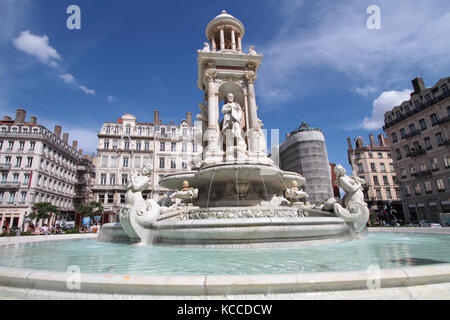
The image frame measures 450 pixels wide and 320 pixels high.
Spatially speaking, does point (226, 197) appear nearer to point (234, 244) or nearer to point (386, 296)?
point (234, 244)

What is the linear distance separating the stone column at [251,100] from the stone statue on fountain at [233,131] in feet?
4.85

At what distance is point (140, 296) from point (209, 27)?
18.1 meters

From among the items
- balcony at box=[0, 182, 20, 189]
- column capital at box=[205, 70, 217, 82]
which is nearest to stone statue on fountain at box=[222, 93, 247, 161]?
column capital at box=[205, 70, 217, 82]

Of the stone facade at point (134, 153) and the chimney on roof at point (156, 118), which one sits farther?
the chimney on roof at point (156, 118)

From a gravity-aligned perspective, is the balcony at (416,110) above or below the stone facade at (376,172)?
above

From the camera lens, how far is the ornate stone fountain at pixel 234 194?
561 cm

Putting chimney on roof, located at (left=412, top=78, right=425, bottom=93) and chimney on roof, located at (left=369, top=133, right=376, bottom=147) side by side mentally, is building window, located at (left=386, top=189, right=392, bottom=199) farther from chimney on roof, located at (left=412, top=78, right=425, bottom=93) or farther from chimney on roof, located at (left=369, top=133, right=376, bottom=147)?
chimney on roof, located at (left=412, top=78, right=425, bottom=93)

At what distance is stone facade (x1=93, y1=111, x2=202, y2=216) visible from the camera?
4331cm

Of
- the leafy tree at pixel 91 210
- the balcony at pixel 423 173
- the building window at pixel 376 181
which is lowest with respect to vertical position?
the leafy tree at pixel 91 210

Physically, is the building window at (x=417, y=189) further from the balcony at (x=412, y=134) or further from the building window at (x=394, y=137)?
the building window at (x=394, y=137)

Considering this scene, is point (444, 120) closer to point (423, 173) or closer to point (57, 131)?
point (423, 173)

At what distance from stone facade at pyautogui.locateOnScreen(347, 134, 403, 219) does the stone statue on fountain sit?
1682 inches

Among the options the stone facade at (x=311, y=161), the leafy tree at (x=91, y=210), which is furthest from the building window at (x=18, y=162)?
the stone facade at (x=311, y=161)

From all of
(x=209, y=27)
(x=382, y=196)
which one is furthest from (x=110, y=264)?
(x=382, y=196)
